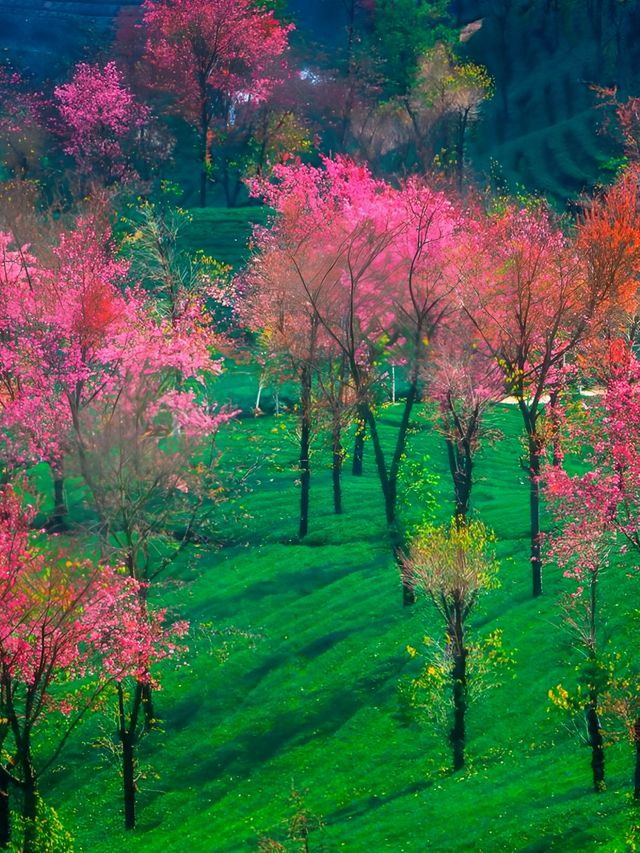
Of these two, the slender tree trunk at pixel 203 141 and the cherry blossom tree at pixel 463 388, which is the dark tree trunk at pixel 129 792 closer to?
the cherry blossom tree at pixel 463 388

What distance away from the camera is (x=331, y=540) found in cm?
5394

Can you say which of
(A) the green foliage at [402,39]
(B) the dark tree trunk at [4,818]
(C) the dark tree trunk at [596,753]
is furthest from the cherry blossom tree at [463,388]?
(A) the green foliage at [402,39]

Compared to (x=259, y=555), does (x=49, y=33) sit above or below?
above

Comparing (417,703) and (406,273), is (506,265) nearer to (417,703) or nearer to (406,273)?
(406,273)

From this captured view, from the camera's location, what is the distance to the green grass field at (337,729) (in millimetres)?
32812

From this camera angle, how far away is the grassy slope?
32812 mm

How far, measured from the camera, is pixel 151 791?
39.0 metres

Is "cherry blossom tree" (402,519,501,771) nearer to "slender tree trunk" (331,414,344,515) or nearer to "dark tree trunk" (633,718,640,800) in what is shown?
"dark tree trunk" (633,718,640,800)

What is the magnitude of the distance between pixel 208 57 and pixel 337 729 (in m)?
78.5

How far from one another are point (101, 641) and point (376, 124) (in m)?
82.6

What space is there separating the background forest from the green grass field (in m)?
0.14

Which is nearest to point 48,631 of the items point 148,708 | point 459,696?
point 148,708

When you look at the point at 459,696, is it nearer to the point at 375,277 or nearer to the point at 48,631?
the point at 48,631

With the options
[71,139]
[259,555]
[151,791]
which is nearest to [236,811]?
[151,791]
